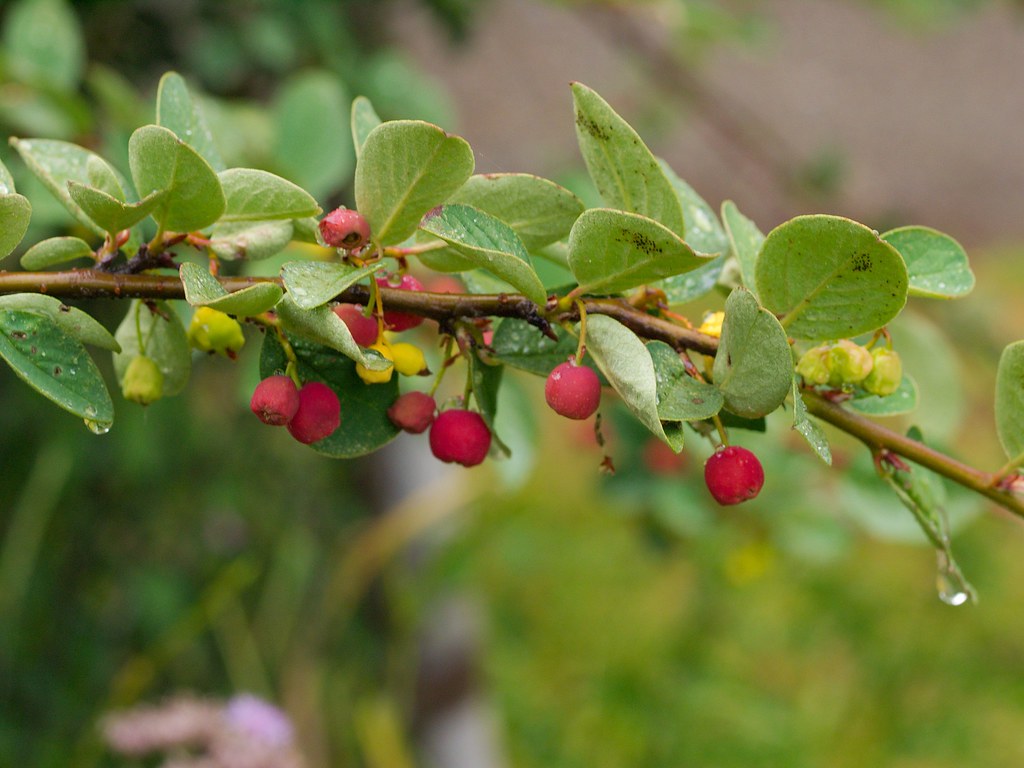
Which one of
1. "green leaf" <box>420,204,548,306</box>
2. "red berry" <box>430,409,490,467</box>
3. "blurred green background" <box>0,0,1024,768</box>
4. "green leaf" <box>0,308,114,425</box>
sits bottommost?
"blurred green background" <box>0,0,1024,768</box>

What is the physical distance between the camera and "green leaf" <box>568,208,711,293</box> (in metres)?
0.31

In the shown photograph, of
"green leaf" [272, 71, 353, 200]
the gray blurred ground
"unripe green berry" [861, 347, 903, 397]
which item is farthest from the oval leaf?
the gray blurred ground

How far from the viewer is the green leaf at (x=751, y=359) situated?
0.31 meters

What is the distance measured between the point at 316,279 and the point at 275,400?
0.16 ft

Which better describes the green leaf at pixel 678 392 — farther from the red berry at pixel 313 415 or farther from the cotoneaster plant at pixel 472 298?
the red berry at pixel 313 415

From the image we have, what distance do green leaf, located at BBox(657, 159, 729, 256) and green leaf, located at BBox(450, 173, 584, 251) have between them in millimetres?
83

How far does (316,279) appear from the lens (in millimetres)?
321

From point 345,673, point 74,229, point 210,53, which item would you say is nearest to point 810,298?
point 74,229

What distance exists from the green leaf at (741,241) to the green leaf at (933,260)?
0.18 ft

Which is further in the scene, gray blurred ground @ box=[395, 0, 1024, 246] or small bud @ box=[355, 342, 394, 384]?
gray blurred ground @ box=[395, 0, 1024, 246]

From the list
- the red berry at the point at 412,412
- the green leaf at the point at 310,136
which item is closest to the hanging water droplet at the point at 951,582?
the red berry at the point at 412,412

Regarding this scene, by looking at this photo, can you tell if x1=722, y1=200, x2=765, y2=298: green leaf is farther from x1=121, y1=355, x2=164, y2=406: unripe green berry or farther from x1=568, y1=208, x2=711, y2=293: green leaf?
x1=121, y1=355, x2=164, y2=406: unripe green berry

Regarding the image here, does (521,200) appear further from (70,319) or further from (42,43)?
(42,43)

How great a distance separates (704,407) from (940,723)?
1.57 meters
